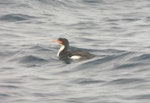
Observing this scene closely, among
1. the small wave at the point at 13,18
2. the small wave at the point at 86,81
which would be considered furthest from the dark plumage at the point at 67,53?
the small wave at the point at 13,18

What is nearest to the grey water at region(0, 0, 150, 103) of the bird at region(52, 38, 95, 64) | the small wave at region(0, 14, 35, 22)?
the small wave at region(0, 14, 35, 22)

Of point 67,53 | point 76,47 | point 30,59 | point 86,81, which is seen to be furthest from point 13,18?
point 86,81

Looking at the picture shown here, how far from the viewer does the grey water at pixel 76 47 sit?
52.9 ft

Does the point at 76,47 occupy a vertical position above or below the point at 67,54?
below

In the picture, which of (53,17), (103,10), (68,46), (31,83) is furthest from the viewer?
(103,10)

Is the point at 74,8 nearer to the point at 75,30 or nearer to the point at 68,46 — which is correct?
the point at 75,30

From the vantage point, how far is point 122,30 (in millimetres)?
26281

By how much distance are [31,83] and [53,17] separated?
11325 mm

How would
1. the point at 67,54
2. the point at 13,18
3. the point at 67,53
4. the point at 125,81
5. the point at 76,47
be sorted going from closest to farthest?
the point at 125,81 → the point at 67,54 → the point at 67,53 → the point at 76,47 → the point at 13,18

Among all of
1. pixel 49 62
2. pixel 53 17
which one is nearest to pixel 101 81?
pixel 49 62

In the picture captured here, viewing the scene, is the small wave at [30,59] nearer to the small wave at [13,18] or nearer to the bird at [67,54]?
the bird at [67,54]

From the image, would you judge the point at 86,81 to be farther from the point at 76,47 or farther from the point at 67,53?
the point at 76,47

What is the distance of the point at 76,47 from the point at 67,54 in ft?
5.06

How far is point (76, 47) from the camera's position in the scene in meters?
23.5
